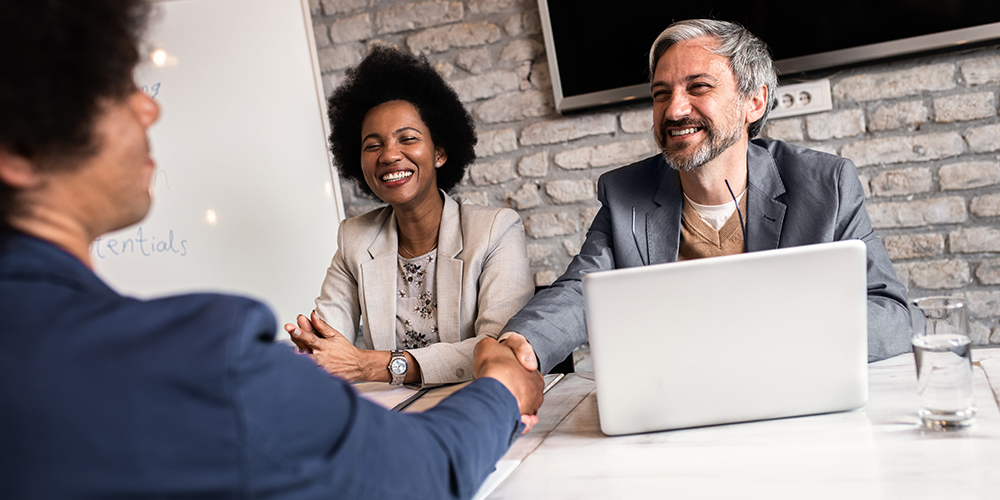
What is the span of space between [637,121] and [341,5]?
50.3 inches

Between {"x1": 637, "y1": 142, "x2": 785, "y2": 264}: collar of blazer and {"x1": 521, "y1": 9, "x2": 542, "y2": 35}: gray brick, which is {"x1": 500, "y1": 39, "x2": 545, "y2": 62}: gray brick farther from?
{"x1": 637, "y1": 142, "x2": 785, "y2": 264}: collar of blazer

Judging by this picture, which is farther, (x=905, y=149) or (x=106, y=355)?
(x=905, y=149)

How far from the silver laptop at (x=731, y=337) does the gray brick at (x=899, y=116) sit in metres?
1.62

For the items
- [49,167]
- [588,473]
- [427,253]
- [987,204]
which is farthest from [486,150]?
[49,167]

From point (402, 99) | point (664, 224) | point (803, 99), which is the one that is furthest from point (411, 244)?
point (803, 99)

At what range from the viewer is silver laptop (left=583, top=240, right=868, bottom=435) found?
904 millimetres

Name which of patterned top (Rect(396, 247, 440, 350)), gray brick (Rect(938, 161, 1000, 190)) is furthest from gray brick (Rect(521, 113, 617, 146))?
gray brick (Rect(938, 161, 1000, 190))

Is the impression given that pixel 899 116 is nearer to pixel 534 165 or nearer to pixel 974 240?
pixel 974 240

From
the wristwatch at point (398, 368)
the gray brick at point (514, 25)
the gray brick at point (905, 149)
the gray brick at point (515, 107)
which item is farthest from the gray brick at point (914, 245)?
the wristwatch at point (398, 368)

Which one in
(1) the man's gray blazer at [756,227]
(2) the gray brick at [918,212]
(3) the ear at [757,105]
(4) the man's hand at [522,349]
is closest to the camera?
(4) the man's hand at [522,349]

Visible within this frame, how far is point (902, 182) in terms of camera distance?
2271 millimetres

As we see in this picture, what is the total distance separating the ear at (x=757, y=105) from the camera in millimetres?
1718

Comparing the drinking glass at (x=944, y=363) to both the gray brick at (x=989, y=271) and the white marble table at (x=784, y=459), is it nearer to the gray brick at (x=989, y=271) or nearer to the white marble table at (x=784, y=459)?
the white marble table at (x=784, y=459)

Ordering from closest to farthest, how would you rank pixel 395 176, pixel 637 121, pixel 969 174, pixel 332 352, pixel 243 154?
pixel 332 352
pixel 395 176
pixel 969 174
pixel 637 121
pixel 243 154
